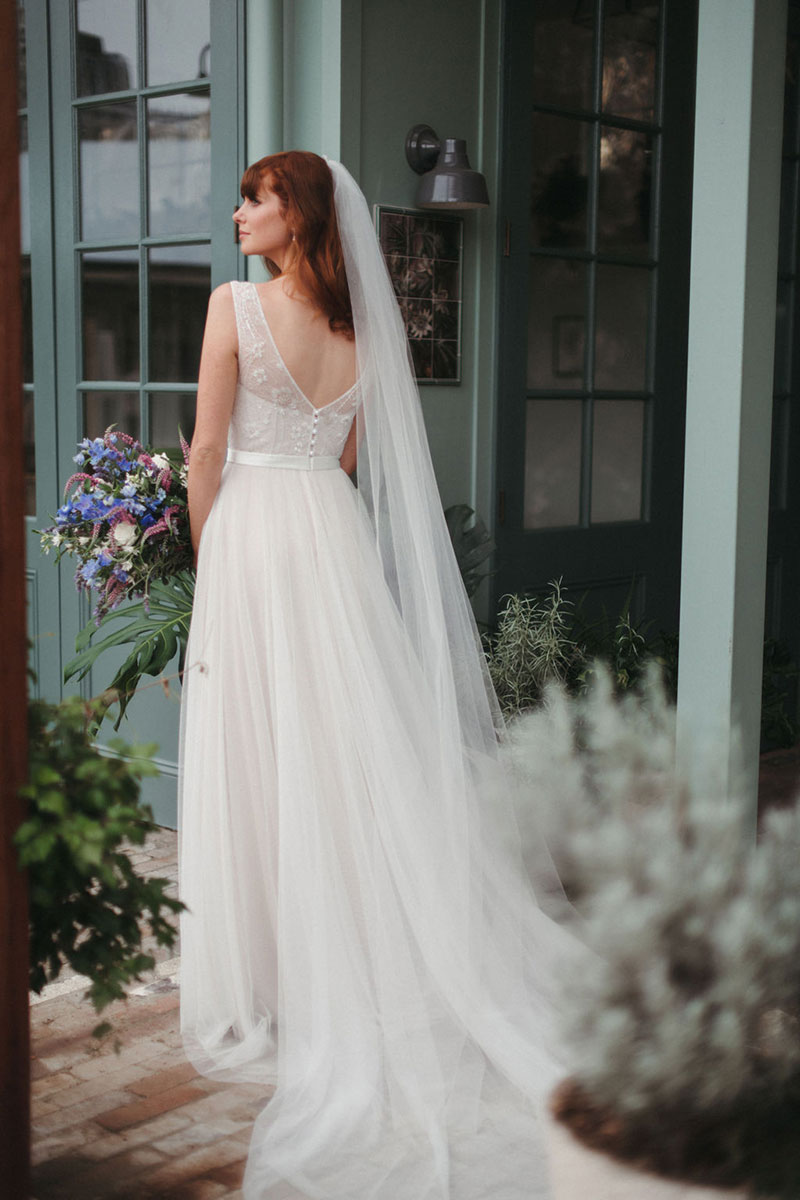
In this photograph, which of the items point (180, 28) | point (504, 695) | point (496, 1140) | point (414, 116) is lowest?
point (496, 1140)

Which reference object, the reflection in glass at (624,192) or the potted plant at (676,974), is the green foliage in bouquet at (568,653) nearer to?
the reflection in glass at (624,192)

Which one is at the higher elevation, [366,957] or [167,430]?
[167,430]

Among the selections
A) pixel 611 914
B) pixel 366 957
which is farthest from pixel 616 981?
pixel 366 957

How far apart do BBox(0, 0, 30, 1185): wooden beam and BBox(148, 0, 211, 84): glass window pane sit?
3021 millimetres

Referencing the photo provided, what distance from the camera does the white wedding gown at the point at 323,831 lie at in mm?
2824

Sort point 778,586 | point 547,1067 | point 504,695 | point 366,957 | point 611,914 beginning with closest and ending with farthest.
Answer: point 611,914, point 547,1067, point 366,957, point 504,695, point 778,586

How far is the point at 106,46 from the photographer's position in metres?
4.62

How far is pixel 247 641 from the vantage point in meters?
3.12

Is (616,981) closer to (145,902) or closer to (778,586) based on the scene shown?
(145,902)

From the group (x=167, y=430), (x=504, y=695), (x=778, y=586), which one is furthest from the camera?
(x=778, y=586)

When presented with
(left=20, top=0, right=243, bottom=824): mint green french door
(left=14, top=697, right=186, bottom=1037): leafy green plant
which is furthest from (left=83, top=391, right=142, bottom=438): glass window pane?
(left=14, top=697, right=186, bottom=1037): leafy green plant

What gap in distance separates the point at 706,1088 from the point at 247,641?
205 cm

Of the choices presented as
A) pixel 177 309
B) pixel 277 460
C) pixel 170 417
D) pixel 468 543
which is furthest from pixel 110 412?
pixel 277 460

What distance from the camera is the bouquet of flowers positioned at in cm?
337
